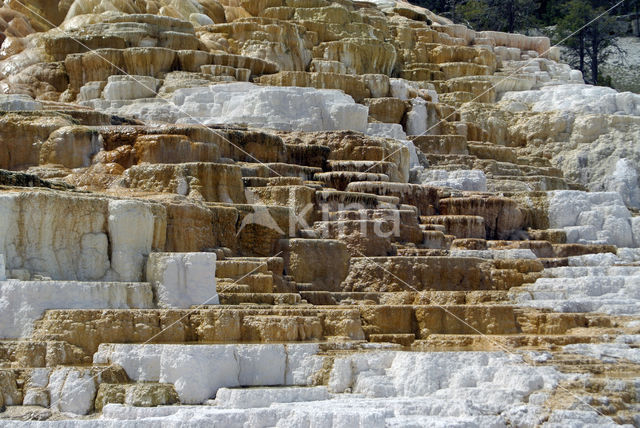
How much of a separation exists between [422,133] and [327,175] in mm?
8289

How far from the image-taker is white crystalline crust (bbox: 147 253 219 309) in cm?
1484

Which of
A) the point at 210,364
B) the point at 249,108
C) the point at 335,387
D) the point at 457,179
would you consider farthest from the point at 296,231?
the point at 249,108

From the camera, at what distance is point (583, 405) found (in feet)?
41.9

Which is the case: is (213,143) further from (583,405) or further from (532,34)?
(532,34)

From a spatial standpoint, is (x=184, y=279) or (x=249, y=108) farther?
(x=249, y=108)

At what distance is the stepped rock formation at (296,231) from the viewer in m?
12.8

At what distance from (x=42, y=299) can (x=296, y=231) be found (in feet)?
19.1

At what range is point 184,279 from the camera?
14.9 meters

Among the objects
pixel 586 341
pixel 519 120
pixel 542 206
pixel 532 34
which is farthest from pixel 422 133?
pixel 532 34

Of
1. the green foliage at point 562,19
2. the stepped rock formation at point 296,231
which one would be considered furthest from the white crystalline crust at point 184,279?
the green foliage at point 562,19

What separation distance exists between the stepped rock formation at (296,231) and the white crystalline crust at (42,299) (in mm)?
26

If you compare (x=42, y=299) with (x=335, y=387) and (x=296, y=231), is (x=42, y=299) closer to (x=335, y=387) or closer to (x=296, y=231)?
(x=335, y=387)

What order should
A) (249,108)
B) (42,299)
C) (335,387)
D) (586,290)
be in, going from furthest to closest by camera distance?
(249,108) < (586,290) < (42,299) < (335,387)

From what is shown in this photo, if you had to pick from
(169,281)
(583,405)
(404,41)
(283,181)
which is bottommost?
(583,405)
